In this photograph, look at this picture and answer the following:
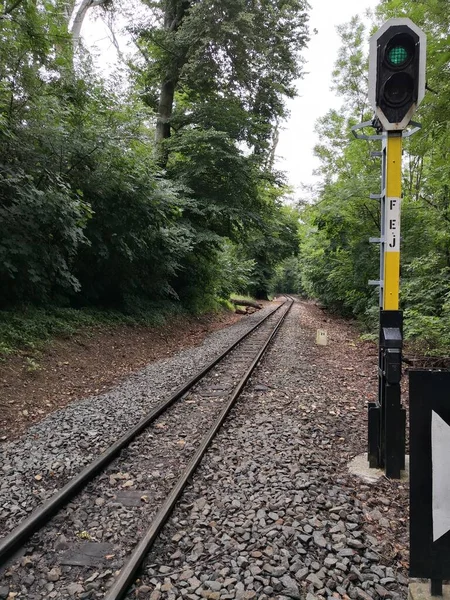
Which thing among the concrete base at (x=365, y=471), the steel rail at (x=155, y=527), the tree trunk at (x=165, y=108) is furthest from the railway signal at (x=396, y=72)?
the tree trunk at (x=165, y=108)

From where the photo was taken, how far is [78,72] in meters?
9.26

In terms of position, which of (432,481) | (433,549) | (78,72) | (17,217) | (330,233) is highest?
(78,72)

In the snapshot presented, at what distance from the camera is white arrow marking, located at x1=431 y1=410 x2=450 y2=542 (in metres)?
1.84

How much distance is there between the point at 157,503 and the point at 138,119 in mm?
9841

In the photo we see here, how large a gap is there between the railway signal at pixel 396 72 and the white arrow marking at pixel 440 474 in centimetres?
257

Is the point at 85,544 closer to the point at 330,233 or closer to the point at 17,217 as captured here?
the point at 17,217

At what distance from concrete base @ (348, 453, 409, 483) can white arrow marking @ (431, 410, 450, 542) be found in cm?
199

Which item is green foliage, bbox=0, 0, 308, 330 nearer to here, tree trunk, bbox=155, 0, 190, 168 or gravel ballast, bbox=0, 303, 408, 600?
tree trunk, bbox=155, 0, 190, 168

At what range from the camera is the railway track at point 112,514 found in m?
2.54

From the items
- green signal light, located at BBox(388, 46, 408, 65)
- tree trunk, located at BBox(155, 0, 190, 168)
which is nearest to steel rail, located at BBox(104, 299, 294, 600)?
green signal light, located at BBox(388, 46, 408, 65)

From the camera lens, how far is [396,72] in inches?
125

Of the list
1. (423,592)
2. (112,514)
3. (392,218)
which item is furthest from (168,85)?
(423,592)

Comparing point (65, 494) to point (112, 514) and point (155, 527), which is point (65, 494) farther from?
point (155, 527)

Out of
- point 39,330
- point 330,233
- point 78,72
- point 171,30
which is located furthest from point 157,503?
point 171,30
